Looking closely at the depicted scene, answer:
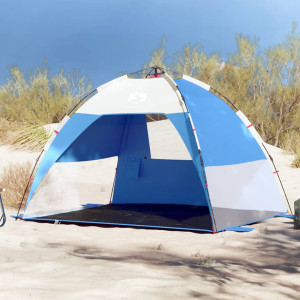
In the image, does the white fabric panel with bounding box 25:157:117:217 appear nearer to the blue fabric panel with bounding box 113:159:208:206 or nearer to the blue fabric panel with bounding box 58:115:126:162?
the blue fabric panel with bounding box 58:115:126:162

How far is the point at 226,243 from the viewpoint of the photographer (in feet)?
14.7

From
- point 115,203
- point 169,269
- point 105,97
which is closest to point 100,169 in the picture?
point 115,203

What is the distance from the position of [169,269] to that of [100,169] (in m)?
8.22

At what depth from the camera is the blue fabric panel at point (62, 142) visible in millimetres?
5816

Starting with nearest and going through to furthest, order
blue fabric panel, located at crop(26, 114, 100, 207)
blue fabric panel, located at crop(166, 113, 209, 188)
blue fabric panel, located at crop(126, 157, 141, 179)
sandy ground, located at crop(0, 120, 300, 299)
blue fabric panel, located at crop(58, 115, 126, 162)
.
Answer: sandy ground, located at crop(0, 120, 300, 299) → blue fabric panel, located at crop(166, 113, 209, 188) → blue fabric panel, located at crop(26, 114, 100, 207) → blue fabric panel, located at crop(58, 115, 126, 162) → blue fabric panel, located at crop(126, 157, 141, 179)

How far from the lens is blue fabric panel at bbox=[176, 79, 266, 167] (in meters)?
5.38

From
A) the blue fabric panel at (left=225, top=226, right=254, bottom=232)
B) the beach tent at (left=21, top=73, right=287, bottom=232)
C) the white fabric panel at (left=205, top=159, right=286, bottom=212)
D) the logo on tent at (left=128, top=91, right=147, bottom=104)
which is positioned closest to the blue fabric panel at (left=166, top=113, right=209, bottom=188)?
the beach tent at (left=21, top=73, right=287, bottom=232)

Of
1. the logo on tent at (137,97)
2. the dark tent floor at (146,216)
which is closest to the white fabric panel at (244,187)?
the dark tent floor at (146,216)

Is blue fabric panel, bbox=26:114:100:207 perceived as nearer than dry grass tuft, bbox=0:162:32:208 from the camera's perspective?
Yes

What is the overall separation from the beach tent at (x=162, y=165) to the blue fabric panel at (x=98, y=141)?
1 centimetres

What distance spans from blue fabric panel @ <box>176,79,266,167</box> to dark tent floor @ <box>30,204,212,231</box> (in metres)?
0.81

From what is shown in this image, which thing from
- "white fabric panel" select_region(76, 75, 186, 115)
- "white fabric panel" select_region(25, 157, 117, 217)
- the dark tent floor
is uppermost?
"white fabric panel" select_region(76, 75, 186, 115)

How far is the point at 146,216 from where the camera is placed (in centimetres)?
605

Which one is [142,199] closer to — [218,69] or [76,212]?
[76,212]
